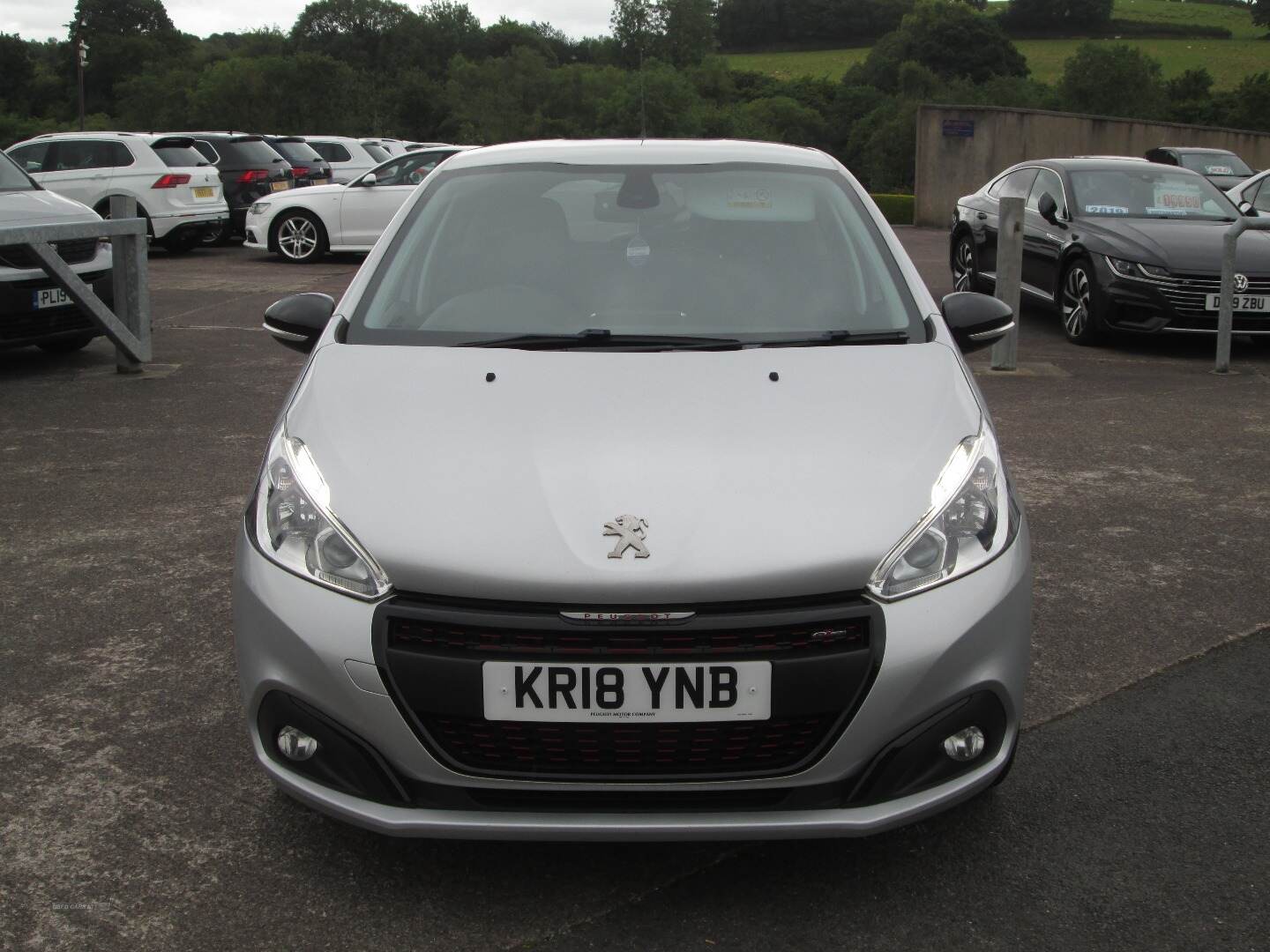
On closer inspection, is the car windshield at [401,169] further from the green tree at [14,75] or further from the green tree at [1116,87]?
the green tree at [14,75]

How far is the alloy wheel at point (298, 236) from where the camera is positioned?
16734 mm

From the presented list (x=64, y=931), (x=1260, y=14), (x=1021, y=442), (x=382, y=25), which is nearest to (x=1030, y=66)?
(x=1260, y=14)

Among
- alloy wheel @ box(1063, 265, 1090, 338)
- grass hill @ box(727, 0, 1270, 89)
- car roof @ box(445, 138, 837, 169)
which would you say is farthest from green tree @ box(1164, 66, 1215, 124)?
car roof @ box(445, 138, 837, 169)

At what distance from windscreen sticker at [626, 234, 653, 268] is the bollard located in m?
5.76

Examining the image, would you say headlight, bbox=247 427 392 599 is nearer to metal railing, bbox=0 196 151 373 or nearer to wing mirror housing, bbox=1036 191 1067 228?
metal railing, bbox=0 196 151 373

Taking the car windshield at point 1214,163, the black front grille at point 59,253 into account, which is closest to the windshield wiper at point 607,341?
the black front grille at point 59,253

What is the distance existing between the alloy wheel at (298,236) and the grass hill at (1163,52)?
64.4 meters

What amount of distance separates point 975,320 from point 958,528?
1213 millimetres

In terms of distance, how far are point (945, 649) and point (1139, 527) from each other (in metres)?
3.18

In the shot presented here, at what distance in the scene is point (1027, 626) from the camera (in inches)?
106

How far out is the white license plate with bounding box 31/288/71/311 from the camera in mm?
8508

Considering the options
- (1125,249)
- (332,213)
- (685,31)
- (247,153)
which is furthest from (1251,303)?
(685,31)

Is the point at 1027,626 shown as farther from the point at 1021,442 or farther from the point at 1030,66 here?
the point at 1030,66

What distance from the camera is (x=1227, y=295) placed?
9.01 meters
